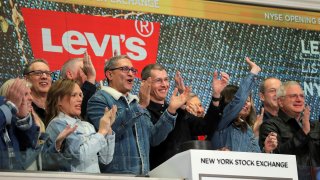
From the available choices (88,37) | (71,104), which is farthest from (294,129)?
(88,37)

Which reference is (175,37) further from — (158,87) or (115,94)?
(115,94)

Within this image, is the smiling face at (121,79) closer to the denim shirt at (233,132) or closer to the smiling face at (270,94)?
the denim shirt at (233,132)

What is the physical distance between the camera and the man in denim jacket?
4.91 meters

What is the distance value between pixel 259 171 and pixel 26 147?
1.25 meters

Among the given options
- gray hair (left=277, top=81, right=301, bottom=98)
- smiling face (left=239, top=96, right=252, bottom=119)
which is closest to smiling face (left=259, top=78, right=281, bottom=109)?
gray hair (left=277, top=81, right=301, bottom=98)

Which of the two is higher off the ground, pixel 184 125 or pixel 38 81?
pixel 38 81

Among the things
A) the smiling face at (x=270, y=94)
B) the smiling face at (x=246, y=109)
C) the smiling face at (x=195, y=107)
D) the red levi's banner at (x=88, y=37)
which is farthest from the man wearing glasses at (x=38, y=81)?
the smiling face at (x=270, y=94)

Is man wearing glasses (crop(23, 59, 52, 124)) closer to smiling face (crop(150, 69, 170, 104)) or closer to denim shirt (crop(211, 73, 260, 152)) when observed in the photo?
smiling face (crop(150, 69, 170, 104))

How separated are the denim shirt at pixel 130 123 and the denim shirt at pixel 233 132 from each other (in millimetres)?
467

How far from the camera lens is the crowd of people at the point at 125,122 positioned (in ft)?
14.3

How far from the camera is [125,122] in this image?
4.91 m

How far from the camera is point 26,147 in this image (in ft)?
14.6

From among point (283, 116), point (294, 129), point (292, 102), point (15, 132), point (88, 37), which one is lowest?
point (15, 132)

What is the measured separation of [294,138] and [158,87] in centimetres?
96
